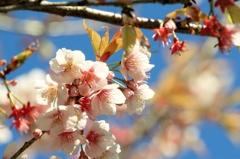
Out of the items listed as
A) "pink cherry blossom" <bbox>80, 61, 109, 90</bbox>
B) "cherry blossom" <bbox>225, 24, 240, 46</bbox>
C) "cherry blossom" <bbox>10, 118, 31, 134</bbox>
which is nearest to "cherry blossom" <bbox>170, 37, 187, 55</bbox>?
"cherry blossom" <bbox>225, 24, 240, 46</bbox>

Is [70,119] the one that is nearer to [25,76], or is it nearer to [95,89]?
[95,89]

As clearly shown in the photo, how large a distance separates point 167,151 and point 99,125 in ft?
7.88

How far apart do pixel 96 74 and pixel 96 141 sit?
169 millimetres

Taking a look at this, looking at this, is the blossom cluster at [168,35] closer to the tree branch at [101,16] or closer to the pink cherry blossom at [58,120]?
the tree branch at [101,16]

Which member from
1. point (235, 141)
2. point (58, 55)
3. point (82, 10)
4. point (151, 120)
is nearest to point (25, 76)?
point (151, 120)

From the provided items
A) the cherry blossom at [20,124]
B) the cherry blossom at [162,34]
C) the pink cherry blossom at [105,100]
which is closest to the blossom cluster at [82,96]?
the pink cherry blossom at [105,100]

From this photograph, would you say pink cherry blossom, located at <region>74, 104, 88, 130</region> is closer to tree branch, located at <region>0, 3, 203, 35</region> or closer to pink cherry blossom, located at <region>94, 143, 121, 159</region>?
pink cherry blossom, located at <region>94, 143, 121, 159</region>

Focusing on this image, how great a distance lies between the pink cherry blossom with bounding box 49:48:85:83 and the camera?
1.11 metres

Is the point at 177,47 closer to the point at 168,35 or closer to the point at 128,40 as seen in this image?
the point at 168,35

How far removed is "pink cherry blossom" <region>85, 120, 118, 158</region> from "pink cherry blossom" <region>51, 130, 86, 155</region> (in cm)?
2

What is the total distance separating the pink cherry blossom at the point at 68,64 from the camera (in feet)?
3.64

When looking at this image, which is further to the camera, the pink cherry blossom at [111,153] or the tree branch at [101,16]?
the tree branch at [101,16]

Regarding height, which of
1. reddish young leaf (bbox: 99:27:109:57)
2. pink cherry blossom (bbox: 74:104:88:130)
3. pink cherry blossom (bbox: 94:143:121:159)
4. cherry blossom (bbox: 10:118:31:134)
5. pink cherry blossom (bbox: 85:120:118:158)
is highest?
reddish young leaf (bbox: 99:27:109:57)

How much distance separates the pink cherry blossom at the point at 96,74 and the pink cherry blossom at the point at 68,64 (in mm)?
15
